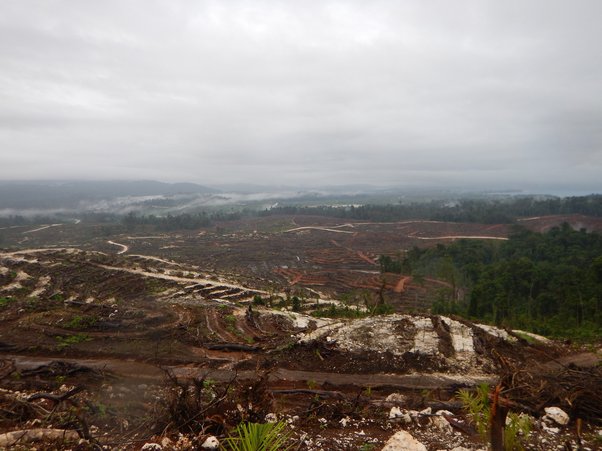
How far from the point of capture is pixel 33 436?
6.27 metres

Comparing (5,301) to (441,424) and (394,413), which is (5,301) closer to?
(394,413)

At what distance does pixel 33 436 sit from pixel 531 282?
1729 inches

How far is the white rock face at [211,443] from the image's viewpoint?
5.91 meters

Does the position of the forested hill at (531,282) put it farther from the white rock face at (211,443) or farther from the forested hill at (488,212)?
the forested hill at (488,212)

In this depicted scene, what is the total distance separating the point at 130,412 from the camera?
29.8 feet

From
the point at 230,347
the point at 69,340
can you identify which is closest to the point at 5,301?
the point at 69,340

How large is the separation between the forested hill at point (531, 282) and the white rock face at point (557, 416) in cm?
1574

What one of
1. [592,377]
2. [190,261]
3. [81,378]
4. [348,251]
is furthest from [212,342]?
[348,251]

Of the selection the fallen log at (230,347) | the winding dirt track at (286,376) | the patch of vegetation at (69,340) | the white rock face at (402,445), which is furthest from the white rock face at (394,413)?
the patch of vegetation at (69,340)

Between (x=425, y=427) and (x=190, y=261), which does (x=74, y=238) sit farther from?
(x=425, y=427)

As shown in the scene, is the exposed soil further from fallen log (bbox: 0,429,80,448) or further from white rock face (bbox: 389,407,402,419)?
fallen log (bbox: 0,429,80,448)

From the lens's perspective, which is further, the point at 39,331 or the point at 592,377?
the point at 39,331

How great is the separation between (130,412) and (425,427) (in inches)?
306

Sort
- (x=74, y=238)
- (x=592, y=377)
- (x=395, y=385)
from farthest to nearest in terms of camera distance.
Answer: (x=74, y=238) → (x=395, y=385) → (x=592, y=377)
